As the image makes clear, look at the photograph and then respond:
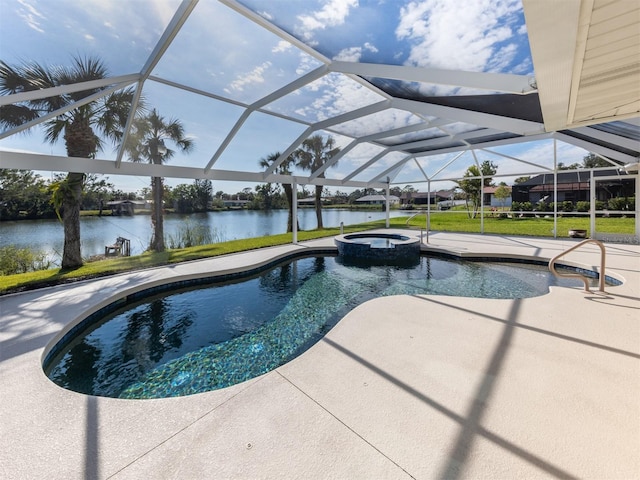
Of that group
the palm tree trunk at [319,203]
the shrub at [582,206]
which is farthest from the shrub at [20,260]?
the shrub at [582,206]

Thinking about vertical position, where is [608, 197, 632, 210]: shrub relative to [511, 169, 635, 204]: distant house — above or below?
below

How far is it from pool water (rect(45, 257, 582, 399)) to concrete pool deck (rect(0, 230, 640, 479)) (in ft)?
2.29

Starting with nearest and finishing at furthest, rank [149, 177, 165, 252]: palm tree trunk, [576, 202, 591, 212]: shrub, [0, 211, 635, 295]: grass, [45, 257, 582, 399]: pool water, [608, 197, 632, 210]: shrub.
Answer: [45, 257, 582, 399]: pool water
[0, 211, 635, 295]: grass
[149, 177, 165, 252]: palm tree trunk
[608, 197, 632, 210]: shrub
[576, 202, 591, 212]: shrub

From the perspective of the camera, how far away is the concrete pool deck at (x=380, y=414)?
71.1 inches

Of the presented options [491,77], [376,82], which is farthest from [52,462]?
[376,82]

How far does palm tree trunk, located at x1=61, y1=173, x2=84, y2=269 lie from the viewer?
24.0 ft

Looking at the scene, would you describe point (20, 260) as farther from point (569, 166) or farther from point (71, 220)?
point (569, 166)

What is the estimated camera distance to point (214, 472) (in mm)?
1769

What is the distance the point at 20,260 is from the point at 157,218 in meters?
4.13

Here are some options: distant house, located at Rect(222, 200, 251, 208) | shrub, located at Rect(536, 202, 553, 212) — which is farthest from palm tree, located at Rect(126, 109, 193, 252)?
shrub, located at Rect(536, 202, 553, 212)

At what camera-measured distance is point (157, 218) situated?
1130 cm

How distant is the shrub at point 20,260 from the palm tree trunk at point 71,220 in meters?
1.58

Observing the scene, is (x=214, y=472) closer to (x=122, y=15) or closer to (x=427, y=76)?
(x=427, y=76)

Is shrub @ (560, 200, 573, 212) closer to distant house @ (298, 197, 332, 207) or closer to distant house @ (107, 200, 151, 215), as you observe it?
distant house @ (298, 197, 332, 207)
